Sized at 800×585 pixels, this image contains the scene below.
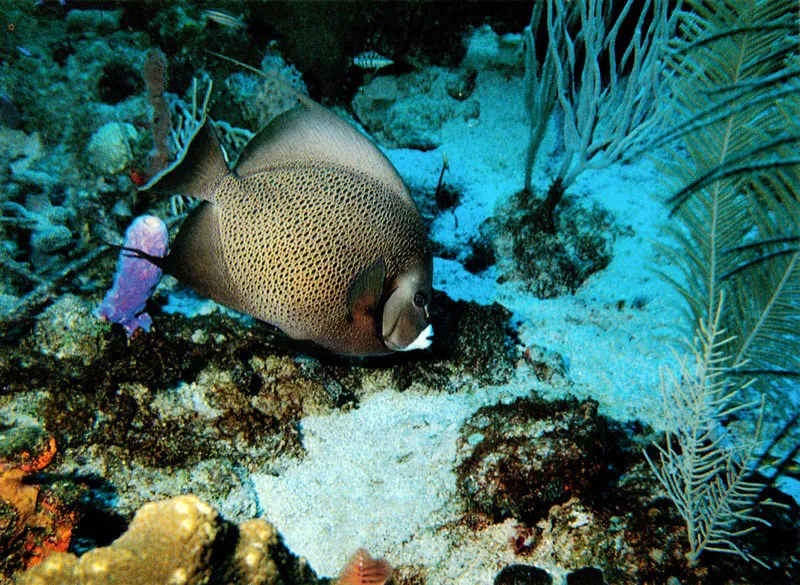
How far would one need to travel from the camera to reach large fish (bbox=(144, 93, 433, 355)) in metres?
2.08

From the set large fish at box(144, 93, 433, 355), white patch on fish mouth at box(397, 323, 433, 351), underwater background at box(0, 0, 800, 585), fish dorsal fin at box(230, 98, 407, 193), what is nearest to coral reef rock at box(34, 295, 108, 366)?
underwater background at box(0, 0, 800, 585)

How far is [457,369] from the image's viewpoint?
114 inches

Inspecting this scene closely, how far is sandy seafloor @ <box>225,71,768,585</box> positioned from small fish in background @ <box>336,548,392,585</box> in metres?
0.47

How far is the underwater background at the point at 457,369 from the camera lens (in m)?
1.75

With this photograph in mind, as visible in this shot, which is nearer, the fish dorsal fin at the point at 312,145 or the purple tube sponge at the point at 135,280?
the fish dorsal fin at the point at 312,145

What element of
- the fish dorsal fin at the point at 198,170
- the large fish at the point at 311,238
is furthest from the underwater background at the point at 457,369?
the fish dorsal fin at the point at 198,170

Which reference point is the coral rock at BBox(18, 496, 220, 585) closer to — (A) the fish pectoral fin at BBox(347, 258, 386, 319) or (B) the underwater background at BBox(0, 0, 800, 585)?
(B) the underwater background at BBox(0, 0, 800, 585)

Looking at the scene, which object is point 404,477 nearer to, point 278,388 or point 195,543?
point 278,388

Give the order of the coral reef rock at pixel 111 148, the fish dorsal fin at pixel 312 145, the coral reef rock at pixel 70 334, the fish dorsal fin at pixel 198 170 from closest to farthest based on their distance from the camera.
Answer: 1. the fish dorsal fin at pixel 198 170
2. the fish dorsal fin at pixel 312 145
3. the coral reef rock at pixel 70 334
4. the coral reef rock at pixel 111 148

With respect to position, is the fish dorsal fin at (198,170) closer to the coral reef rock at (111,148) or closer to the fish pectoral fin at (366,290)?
the fish pectoral fin at (366,290)

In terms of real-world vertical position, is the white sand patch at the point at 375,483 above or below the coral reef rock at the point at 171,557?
below

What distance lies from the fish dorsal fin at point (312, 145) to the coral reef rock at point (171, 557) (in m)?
1.50

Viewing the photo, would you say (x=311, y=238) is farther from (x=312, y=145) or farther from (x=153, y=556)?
(x=153, y=556)

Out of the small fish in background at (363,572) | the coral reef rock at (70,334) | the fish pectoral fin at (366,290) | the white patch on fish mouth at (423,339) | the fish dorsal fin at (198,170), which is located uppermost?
the fish dorsal fin at (198,170)
